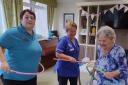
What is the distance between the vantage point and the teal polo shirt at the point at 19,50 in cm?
173

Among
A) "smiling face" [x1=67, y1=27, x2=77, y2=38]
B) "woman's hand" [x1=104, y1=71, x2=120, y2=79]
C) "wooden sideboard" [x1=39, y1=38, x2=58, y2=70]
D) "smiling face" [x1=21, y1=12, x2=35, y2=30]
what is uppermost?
"smiling face" [x1=21, y1=12, x2=35, y2=30]

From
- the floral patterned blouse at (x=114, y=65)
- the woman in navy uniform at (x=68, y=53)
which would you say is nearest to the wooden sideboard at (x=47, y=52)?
the woman in navy uniform at (x=68, y=53)

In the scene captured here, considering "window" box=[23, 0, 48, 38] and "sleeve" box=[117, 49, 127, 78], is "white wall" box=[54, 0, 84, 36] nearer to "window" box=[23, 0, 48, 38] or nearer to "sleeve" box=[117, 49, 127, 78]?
"window" box=[23, 0, 48, 38]

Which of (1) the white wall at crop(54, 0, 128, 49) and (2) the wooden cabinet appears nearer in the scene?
(2) the wooden cabinet

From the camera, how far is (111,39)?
1655 mm

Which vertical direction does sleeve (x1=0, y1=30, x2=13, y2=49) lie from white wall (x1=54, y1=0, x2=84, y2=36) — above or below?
below

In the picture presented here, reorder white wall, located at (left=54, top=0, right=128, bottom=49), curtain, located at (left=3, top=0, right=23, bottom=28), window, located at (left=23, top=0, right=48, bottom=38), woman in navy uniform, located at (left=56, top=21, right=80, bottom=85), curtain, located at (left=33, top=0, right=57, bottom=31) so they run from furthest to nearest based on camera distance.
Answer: white wall, located at (left=54, top=0, right=128, bottom=49) → curtain, located at (left=33, top=0, right=57, bottom=31) → window, located at (left=23, top=0, right=48, bottom=38) → curtain, located at (left=3, top=0, right=23, bottom=28) → woman in navy uniform, located at (left=56, top=21, right=80, bottom=85)

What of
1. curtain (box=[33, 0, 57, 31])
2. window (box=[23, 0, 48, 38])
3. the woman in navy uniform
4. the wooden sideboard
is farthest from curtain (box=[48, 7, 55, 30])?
the woman in navy uniform

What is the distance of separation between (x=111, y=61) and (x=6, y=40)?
1.01 m

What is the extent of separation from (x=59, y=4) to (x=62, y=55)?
13.5 feet

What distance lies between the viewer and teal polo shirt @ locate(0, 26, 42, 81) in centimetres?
173

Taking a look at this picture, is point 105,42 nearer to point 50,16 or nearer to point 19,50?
point 19,50

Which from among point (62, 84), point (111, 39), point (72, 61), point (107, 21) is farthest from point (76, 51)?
point (107, 21)

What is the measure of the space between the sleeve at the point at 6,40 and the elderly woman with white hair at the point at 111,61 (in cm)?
86
